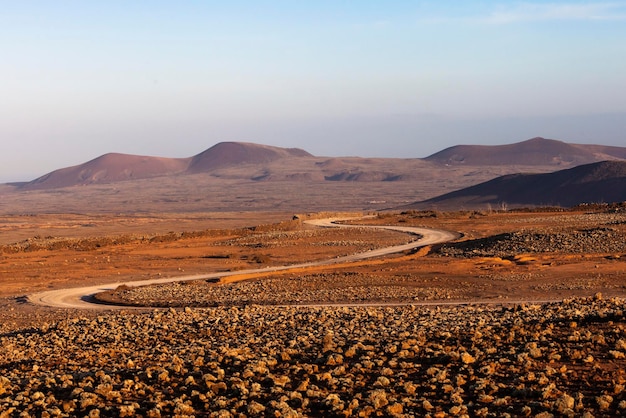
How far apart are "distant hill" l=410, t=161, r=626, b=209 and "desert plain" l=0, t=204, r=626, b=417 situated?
77516 millimetres

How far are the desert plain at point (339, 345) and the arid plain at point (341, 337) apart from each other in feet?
0.10

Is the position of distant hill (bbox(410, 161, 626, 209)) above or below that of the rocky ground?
above

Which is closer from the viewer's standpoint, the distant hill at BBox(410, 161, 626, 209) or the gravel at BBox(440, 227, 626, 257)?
the gravel at BBox(440, 227, 626, 257)

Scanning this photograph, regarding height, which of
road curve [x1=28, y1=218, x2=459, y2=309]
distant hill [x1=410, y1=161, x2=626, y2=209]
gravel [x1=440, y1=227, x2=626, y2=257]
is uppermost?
distant hill [x1=410, y1=161, x2=626, y2=209]

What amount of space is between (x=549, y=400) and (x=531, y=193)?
10857cm

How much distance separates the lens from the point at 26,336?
641 inches

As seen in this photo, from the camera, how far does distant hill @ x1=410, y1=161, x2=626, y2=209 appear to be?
104812 mm

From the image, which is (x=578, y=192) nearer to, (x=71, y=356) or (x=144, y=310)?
(x=144, y=310)

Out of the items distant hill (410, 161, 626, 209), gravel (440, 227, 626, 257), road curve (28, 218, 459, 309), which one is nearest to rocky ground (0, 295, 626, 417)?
road curve (28, 218, 459, 309)

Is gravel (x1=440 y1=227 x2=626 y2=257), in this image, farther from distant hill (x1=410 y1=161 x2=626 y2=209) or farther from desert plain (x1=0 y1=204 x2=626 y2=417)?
distant hill (x1=410 y1=161 x2=626 y2=209)

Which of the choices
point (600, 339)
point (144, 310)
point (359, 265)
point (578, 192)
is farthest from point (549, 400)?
point (578, 192)

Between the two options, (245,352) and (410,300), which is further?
(410,300)

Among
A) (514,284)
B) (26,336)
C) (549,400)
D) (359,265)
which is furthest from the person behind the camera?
(359,265)

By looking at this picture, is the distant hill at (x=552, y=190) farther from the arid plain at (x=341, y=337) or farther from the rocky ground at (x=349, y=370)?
the rocky ground at (x=349, y=370)
